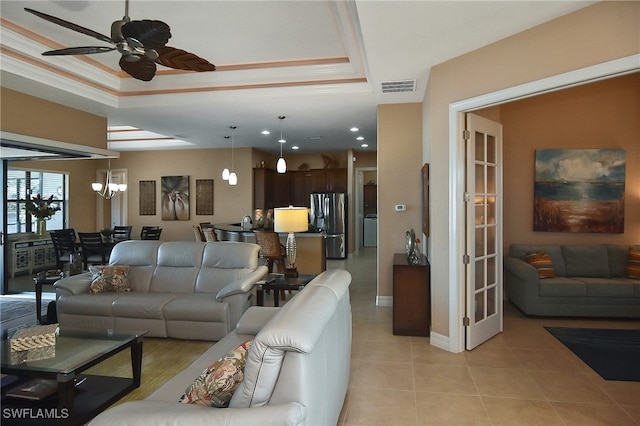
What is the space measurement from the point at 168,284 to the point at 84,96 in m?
2.63

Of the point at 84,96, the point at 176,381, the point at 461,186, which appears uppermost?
the point at 84,96

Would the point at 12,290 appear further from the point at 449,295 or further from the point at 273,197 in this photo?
the point at 449,295

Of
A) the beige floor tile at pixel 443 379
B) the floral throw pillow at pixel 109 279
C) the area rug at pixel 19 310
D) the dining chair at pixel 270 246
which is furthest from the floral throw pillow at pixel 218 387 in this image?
the dining chair at pixel 270 246

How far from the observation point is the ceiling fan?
2.24 m

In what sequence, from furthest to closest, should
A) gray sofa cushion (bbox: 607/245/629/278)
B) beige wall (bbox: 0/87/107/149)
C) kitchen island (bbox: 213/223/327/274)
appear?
1. kitchen island (bbox: 213/223/327/274)
2. gray sofa cushion (bbox: 607/245/629/278)
3. beige wall (bbox: 0/87/107/149)

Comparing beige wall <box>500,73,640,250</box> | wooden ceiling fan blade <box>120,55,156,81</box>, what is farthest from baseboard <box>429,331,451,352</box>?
wooden ceiling fan blade <box>120,55,156,81</box>

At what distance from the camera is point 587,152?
4.97 metres

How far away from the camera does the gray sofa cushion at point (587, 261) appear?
4672mm

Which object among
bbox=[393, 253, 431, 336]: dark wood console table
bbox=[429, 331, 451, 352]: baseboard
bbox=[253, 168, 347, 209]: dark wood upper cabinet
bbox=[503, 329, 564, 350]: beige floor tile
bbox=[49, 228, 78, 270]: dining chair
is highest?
bbox=[253, 168, 347, 209]: dark wood upper cabinet

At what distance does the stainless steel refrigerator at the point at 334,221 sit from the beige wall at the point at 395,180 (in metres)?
4.06

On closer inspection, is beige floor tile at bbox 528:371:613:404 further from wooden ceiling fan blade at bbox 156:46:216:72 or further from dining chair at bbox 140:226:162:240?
dining chair at bbox 140:226:162:240

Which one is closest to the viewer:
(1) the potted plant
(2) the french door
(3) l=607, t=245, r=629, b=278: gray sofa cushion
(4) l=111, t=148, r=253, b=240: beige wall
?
(2) the french door

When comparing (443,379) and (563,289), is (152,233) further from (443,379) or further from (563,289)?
(563,289)

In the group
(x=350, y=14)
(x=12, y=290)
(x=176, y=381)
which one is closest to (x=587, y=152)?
(x=350, y=14)
